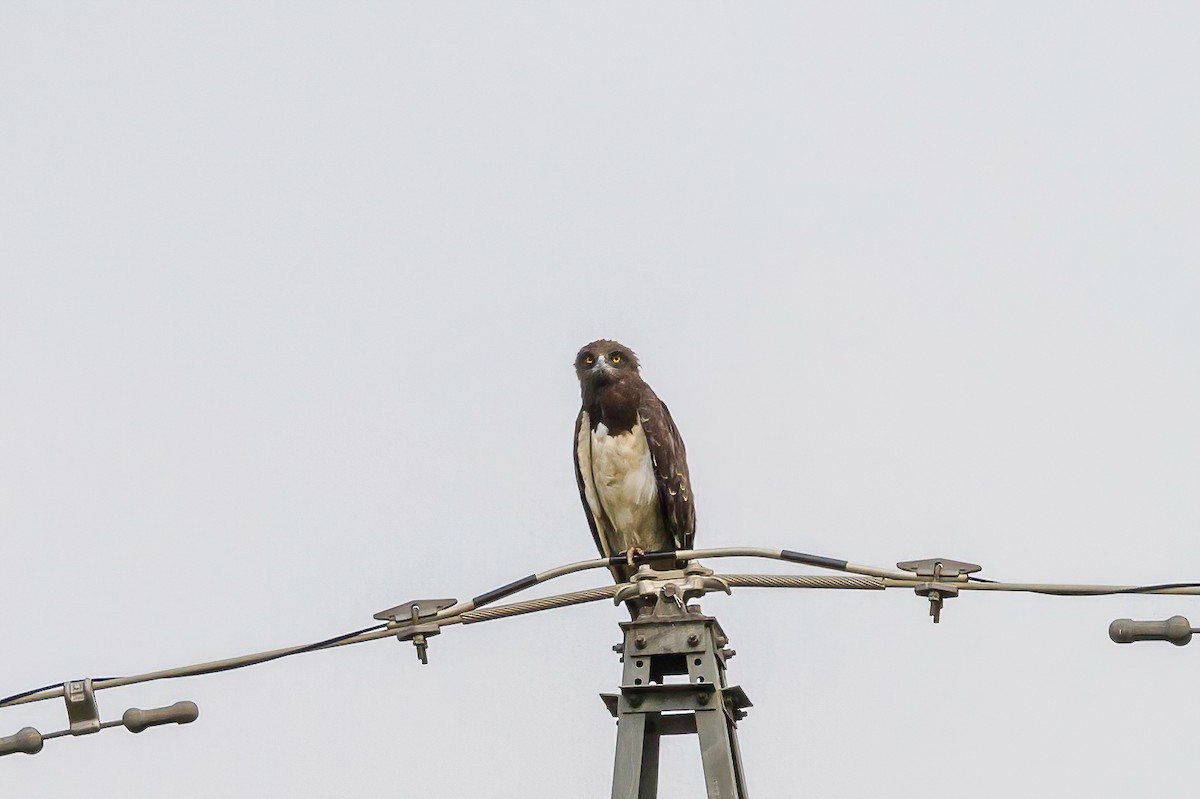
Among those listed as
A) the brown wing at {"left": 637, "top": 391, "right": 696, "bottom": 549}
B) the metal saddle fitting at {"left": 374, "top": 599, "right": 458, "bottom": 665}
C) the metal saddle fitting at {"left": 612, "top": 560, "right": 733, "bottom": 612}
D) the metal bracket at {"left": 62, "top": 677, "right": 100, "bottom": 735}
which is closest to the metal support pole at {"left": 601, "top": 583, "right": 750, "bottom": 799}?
the metal saddle fitting at {"left": 612, "top": 560, "right": 733, "bottom": 612}

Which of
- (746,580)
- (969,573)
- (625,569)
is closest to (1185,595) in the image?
(969,573)

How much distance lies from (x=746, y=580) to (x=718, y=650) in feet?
1.44

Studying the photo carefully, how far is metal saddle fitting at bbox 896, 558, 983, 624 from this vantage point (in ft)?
25.3

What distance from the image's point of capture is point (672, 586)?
8.09 meters

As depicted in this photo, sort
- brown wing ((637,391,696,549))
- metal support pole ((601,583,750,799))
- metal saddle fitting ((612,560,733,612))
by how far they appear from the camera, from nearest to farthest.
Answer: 1. metal support pole ((601,583,750,799))
2. metal saddle fitting ((612,560,733,612))
3. brown wing ((637,391,696,549))

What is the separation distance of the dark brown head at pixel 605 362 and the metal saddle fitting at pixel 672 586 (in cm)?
390

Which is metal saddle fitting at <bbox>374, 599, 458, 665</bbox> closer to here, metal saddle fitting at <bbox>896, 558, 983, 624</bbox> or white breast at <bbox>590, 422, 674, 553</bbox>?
metal saddle fitting at <bbox>896, 558, 983, 624</bbox>

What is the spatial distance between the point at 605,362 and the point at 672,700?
470cm

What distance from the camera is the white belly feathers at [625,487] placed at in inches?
470

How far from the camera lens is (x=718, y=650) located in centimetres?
791

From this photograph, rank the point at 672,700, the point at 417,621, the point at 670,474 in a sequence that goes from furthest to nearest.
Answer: the point at 670,474 < the point at 417,621 < the point at 672,700

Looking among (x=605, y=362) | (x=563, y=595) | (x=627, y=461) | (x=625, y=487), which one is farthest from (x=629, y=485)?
(x=563, y=595)

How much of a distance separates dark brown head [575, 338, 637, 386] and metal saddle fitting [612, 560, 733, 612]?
3.90 m

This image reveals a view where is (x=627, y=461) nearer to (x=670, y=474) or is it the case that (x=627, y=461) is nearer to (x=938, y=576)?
(x=670, y=474)
